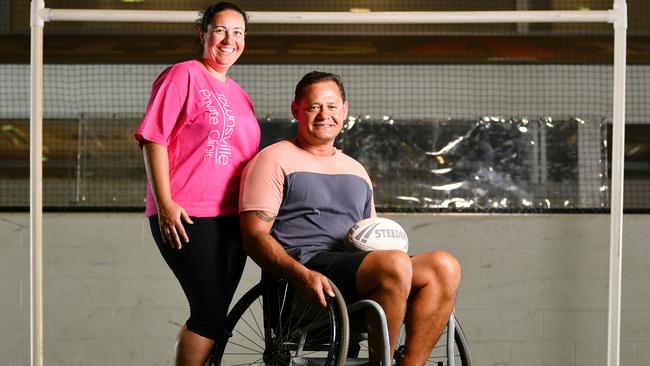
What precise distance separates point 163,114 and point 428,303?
3.15 feet

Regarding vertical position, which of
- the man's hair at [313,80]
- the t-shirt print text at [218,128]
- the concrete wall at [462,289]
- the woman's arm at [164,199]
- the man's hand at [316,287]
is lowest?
the concrete wall at [462,289]

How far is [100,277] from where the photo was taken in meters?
4.97

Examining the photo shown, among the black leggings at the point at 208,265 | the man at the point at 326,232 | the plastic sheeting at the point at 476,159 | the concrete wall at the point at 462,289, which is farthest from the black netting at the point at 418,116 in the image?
the black leggings at the point at 208,265

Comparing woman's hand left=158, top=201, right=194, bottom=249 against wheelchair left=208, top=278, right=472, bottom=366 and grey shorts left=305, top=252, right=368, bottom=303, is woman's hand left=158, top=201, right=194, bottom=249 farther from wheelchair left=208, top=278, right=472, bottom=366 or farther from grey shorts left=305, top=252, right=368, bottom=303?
grey shorts left=305, top=252, right=368, bottom=303

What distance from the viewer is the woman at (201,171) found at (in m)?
2.72

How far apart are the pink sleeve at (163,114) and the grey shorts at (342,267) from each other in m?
0.58

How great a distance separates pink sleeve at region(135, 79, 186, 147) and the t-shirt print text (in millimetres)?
80

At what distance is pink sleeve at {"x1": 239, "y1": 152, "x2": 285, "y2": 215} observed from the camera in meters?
2.68

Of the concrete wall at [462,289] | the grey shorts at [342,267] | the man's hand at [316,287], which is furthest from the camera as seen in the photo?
the concrete wall at [462,289]

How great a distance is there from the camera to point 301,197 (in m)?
2.75

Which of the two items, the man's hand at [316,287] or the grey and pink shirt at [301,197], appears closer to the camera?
the man's hand at [316,287]

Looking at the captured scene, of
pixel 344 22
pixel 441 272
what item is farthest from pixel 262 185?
pixel 344 22

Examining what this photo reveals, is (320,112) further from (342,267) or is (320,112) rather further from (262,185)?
(342,267)

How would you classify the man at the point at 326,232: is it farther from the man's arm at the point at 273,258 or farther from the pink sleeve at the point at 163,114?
the pink sleeve at the point at 163,114
